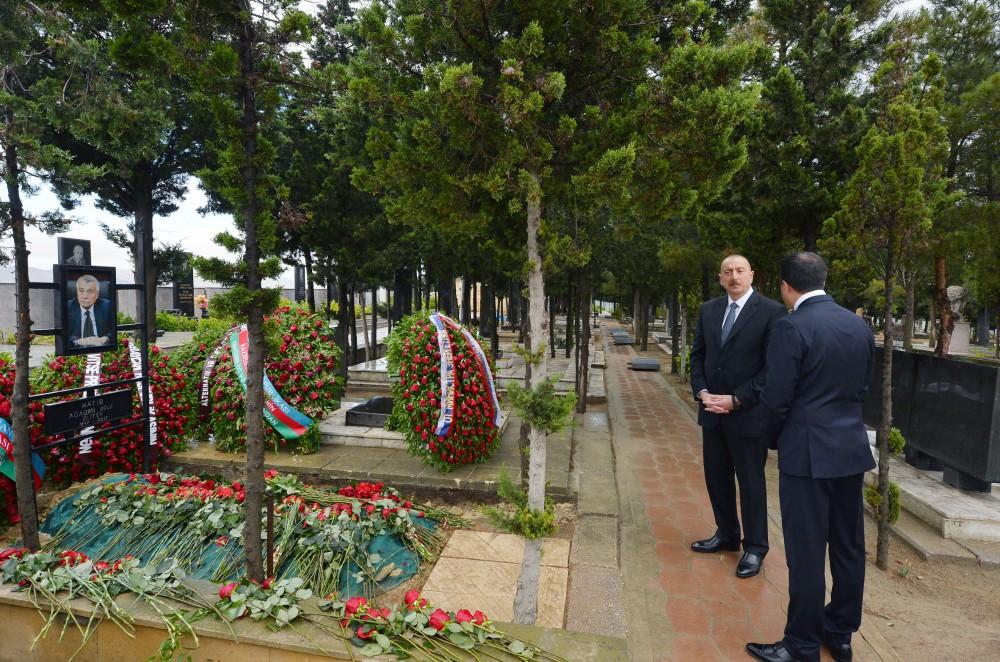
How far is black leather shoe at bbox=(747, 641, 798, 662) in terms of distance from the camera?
3.02m

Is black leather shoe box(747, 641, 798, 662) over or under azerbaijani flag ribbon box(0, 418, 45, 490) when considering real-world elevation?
under

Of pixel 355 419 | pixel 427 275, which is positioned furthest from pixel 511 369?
pixel 355 419

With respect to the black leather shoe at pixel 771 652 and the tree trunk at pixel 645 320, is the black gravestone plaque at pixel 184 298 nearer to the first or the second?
the tree trunk at pixel 645 320

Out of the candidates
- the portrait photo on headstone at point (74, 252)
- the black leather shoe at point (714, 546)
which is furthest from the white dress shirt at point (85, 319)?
the black leather shoe at point (714, 546)

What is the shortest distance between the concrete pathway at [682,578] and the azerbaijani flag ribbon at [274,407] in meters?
4.07

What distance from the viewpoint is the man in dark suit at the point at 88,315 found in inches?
196

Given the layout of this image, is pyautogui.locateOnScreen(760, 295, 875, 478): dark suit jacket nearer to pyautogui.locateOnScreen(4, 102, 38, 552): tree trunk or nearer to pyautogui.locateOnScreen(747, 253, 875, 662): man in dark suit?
pyautogui.locateOnScreen(747, 253, 875, 662): man in dark suit

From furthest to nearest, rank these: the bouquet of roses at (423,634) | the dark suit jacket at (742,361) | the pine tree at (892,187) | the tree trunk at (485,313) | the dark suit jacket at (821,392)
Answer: the tree trunk at (485,313)
the pine tree at (892,187)
the dark suit jacket at (742,361)
the dark suit jacket at (821,392)
the bouquet of roses at (423,634)

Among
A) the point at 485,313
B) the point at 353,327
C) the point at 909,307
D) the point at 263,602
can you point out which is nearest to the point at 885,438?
the point at 263,602

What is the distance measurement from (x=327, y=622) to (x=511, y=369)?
11.6 m

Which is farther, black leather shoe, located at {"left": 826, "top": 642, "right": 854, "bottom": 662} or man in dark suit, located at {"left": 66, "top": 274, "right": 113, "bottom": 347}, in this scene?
man in dark suit, located at {"left": 66, "top": 274, "right": 113, "bottom": 347}

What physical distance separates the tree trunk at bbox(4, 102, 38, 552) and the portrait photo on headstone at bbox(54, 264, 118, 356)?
3.42 feet

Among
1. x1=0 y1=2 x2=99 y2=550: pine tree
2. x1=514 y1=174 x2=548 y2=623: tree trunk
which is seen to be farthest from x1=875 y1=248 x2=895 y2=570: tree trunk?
x1=0 y1=2 x2=99 y2=550: pine tree

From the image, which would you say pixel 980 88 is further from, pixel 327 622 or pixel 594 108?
pixel 327 622
